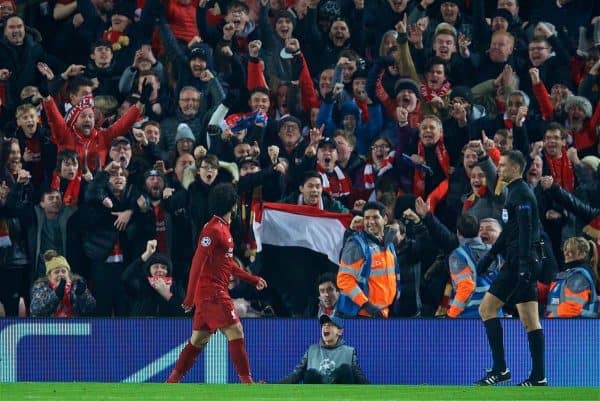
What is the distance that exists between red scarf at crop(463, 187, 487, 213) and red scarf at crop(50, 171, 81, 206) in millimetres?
3915

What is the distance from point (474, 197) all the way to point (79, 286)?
3960mm

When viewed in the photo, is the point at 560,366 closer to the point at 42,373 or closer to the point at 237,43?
the point at 42,373

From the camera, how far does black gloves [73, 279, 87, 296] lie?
47.1 ft

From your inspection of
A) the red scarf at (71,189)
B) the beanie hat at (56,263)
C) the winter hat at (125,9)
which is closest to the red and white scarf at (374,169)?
the red scarf at (71,189)

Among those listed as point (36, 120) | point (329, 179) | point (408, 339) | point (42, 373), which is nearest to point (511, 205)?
point (408, 339)

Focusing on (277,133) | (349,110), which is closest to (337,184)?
(277,133)

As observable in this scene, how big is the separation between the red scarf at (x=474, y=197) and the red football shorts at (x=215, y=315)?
11.1 ft

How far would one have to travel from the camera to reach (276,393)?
1115 cm

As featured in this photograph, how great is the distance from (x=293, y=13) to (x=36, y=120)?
141 inches

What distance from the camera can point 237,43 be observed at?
58.0 feet

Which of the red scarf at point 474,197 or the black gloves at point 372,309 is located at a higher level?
the red scarf at point 474,197

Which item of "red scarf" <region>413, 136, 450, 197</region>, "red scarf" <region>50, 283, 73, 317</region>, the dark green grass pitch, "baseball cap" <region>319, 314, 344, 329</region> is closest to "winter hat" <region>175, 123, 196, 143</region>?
"red scarf" <region>50, 283, 73, 317</region>

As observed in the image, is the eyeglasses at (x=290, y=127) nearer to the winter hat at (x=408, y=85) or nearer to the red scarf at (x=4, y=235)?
the winter hat at (x=408, y=85)

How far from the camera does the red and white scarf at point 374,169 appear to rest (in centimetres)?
1565
